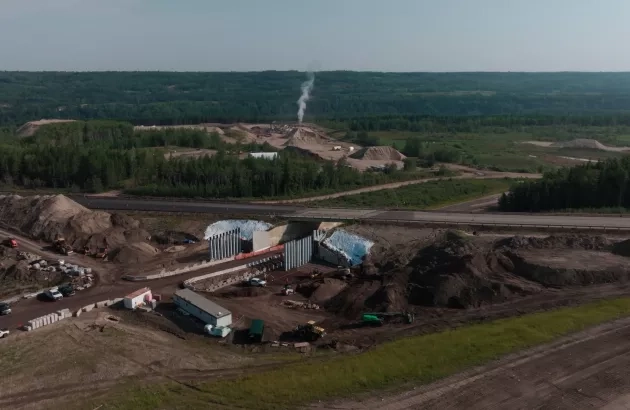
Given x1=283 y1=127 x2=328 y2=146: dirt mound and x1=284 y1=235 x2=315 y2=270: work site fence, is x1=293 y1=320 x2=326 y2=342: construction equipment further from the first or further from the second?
x1=283 y1=127 x2=328 y2=146: dirt mound

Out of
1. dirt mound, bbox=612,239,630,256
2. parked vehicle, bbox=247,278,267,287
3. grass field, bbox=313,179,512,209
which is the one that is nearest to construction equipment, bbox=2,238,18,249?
parked vehicle, bbox=247,278,267,287

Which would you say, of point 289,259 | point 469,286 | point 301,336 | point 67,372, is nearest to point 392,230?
point 289,259

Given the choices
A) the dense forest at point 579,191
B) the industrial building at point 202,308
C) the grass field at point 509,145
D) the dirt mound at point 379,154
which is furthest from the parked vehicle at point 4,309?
the grass field at point 509,145

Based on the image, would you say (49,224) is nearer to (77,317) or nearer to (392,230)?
(77,317)

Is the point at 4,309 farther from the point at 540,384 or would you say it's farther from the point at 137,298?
the point at 540,384

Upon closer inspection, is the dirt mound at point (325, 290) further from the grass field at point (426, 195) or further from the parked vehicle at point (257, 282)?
the grass field at point (426, 195)
